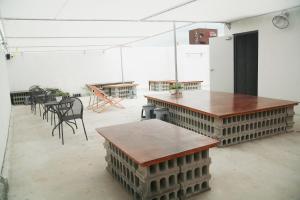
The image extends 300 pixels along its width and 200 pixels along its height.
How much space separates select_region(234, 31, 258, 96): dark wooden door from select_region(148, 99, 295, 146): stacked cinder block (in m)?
2.88

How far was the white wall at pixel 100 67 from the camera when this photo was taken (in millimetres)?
11250

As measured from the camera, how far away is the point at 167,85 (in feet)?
39.5

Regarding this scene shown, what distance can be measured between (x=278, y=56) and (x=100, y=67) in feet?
29.4

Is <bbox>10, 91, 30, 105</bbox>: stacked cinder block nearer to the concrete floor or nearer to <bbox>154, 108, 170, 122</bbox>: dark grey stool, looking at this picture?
the concrete floor

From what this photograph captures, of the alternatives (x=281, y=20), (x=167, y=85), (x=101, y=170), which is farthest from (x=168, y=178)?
(x=167, y=85)

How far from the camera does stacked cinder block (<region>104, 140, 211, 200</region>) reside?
7.75 feet

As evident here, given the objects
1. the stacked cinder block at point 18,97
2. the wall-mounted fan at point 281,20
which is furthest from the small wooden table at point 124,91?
the wall-mounted fan at point 281,20

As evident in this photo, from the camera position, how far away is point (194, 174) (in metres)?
2.61

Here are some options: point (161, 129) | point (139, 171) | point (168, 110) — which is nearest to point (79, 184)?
point (139, 171)

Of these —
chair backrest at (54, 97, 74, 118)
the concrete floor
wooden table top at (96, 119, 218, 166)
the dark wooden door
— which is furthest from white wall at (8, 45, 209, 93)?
wooden table top at (96, 119, 218, 166)

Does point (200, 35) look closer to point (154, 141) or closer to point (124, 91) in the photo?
point (124, 91)

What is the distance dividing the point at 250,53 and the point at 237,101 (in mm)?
3040

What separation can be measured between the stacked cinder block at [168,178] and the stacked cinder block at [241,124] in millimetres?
1433

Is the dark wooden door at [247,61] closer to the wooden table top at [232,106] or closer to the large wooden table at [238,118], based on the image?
the wooden table top at [232,106]
